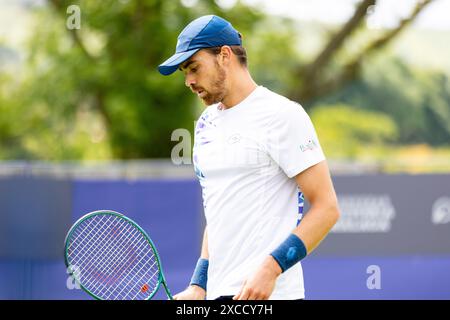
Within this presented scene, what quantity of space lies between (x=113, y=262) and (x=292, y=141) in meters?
1.28

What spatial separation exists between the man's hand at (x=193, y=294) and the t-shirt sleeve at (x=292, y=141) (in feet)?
2.13

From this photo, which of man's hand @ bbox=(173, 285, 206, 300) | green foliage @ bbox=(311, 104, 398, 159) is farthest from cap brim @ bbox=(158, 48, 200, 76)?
green foliage @ bbox=(311, 104, 398, 159)

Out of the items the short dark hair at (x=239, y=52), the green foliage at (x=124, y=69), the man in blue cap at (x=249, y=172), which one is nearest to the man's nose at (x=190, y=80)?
the man in blue cap at (x=249, y=172)

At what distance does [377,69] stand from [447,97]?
284cm

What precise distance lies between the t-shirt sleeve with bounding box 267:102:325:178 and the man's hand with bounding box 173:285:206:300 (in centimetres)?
65

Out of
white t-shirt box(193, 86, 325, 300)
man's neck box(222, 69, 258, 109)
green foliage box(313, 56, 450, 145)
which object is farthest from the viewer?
green foliage box(313, 56, 450, 145)

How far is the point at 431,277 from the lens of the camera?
10.4 m

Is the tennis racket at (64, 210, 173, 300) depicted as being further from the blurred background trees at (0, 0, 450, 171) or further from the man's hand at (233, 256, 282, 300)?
the blurred background trees at (0, 0, 450, 171)

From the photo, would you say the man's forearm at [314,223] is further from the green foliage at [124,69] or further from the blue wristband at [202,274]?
the green foliage at [124,69]

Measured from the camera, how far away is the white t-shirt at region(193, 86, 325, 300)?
3.55 meters

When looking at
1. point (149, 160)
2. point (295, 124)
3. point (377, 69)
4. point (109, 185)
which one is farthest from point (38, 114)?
point (377, 69)

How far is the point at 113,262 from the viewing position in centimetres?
442

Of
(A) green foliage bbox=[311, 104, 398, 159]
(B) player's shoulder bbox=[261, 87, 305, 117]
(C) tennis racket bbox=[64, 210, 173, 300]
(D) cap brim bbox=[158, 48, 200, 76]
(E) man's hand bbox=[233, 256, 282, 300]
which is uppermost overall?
(A) green foliage bbox=[311, 104, 398, 159]

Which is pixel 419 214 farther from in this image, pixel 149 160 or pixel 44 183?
pixel 149 160
